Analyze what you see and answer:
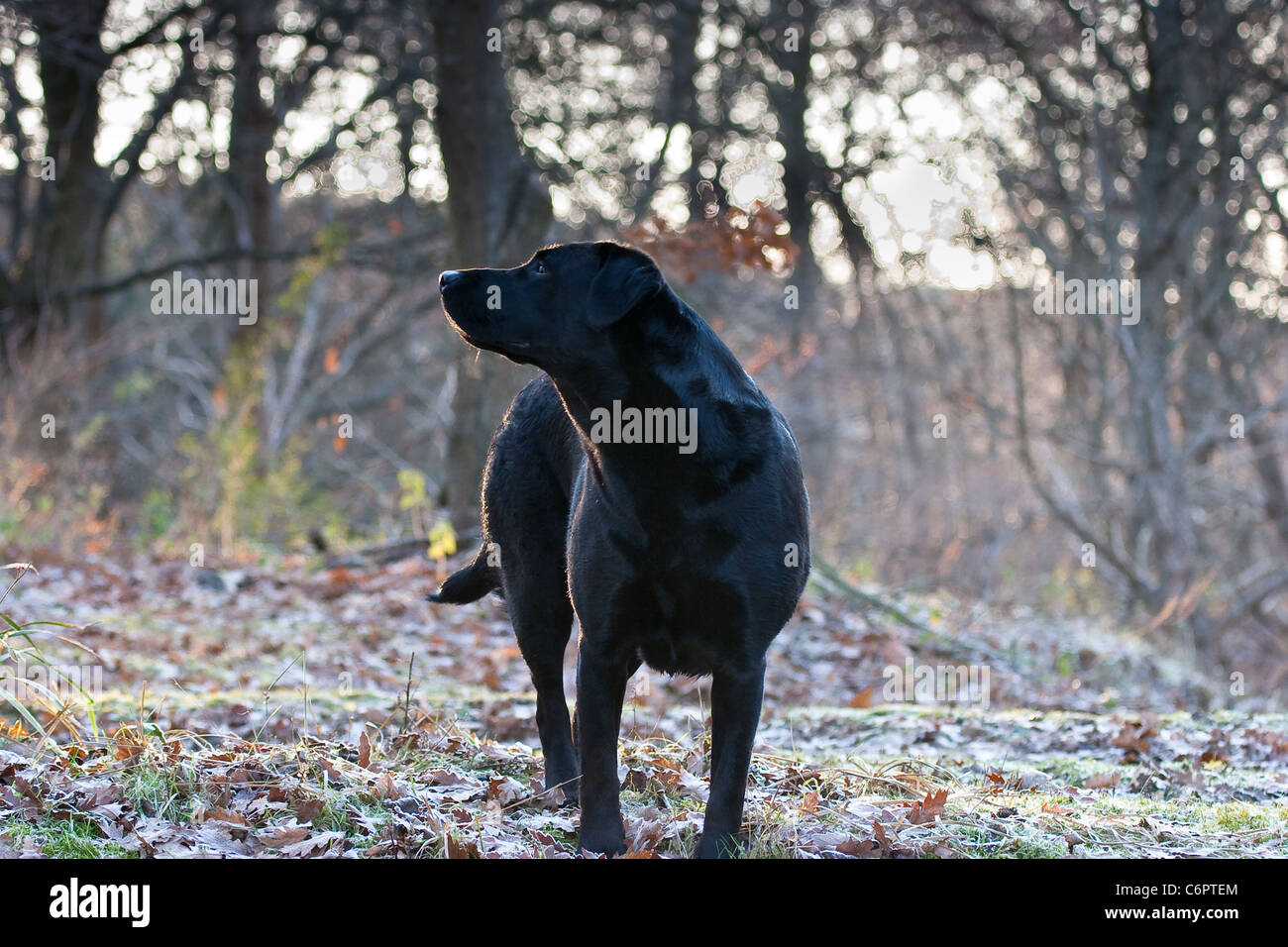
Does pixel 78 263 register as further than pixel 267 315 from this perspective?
No

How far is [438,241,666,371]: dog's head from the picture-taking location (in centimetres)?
363

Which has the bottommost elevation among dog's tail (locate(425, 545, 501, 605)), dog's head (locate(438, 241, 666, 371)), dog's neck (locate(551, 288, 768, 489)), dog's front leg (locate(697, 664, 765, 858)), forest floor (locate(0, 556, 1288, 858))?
forest floor (locate(0, 556, 1288, 858))

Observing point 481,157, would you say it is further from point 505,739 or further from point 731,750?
point 731,750

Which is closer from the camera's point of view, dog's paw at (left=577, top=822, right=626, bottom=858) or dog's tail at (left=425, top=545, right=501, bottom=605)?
dog's paw at (left=577, top=822, right=626, bottom=858)

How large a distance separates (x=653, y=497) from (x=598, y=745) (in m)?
0.76

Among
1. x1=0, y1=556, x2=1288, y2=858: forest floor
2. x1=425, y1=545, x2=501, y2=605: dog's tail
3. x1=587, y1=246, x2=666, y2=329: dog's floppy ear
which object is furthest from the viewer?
x1=425, y1=545, x2=501, y2=605: dog's tail

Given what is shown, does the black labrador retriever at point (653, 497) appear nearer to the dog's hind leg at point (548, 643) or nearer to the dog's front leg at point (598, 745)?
the dog's front leg at point (598, 745)

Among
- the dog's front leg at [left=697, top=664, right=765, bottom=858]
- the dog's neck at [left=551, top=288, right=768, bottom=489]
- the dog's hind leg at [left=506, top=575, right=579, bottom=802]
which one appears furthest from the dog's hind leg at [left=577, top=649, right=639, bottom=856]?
the dog's hind leg at [left=506, top=575, right=579, bottom=802]

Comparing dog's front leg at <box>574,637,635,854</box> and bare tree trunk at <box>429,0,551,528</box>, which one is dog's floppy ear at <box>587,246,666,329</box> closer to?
dog's front leg at <box>574,637,635,854</box>

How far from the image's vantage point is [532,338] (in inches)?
145

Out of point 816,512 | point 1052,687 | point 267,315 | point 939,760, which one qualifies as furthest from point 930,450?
point 939,760
